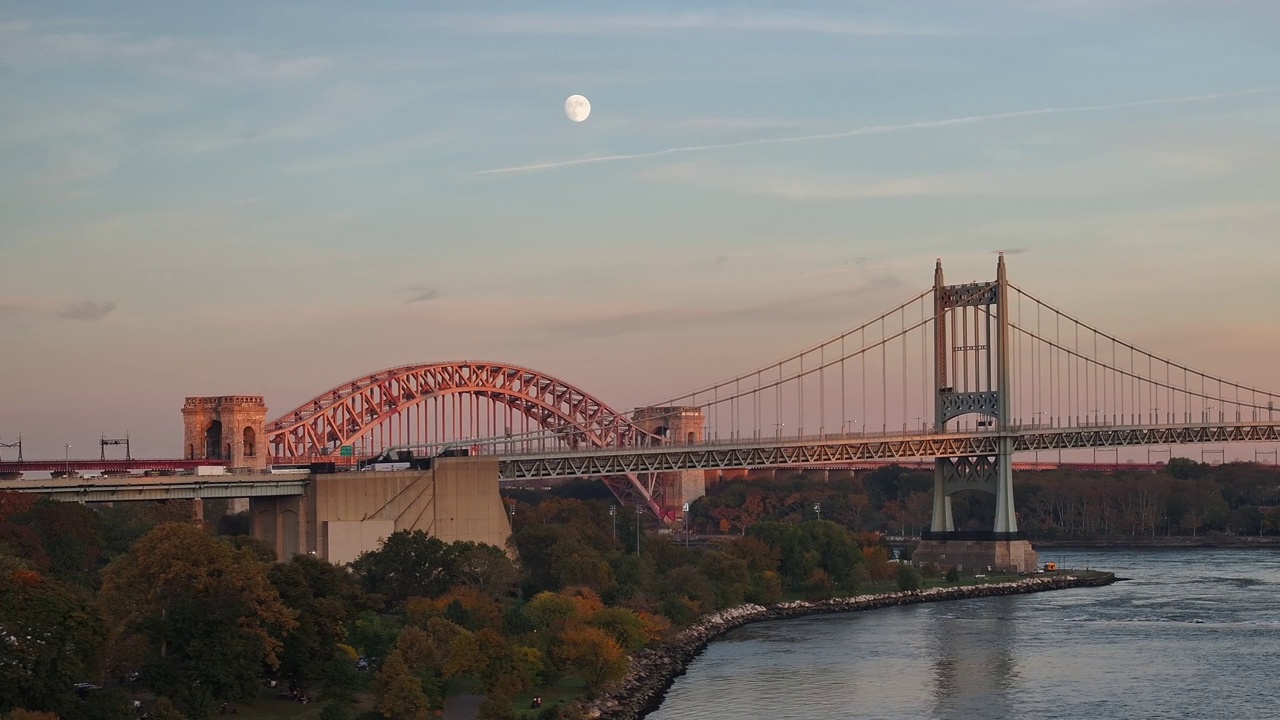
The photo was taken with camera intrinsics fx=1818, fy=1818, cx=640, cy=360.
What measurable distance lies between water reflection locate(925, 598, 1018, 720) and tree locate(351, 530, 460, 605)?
17179 mm

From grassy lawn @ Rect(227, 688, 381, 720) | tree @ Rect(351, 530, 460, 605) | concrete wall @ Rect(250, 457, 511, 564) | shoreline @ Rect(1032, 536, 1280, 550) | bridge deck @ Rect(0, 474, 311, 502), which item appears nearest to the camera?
grassy lawn @ Rect(227, 688, 381, 720)

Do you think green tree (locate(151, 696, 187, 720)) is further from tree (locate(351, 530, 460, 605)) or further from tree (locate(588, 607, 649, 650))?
tree (locate(351, 530, 460, 605))

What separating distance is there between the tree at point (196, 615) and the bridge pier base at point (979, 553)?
59464 mm

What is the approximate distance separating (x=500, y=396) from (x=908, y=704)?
73692 millimetres

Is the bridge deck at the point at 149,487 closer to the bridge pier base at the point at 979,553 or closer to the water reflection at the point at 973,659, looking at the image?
the water reflection at the point at 973,659

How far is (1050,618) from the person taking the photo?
248 ft

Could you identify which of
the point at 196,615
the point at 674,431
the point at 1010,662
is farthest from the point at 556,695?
the point at 674,431

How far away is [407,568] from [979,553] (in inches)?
1804

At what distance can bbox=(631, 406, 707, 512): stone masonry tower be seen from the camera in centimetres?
14012

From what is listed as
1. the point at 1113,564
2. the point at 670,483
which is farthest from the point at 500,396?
the point at 1113,564

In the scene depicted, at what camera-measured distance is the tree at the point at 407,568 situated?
62.3 metres

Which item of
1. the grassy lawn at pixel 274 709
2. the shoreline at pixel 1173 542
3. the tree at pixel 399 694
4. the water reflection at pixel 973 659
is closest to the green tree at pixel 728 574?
the water reflection at pixel 973 659

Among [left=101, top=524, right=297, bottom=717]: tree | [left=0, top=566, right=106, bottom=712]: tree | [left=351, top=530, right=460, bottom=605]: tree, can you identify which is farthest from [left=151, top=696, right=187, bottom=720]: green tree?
[left=351, top=530, right=460, bottom=605]: tree

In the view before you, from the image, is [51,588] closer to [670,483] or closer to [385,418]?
[385,418]
